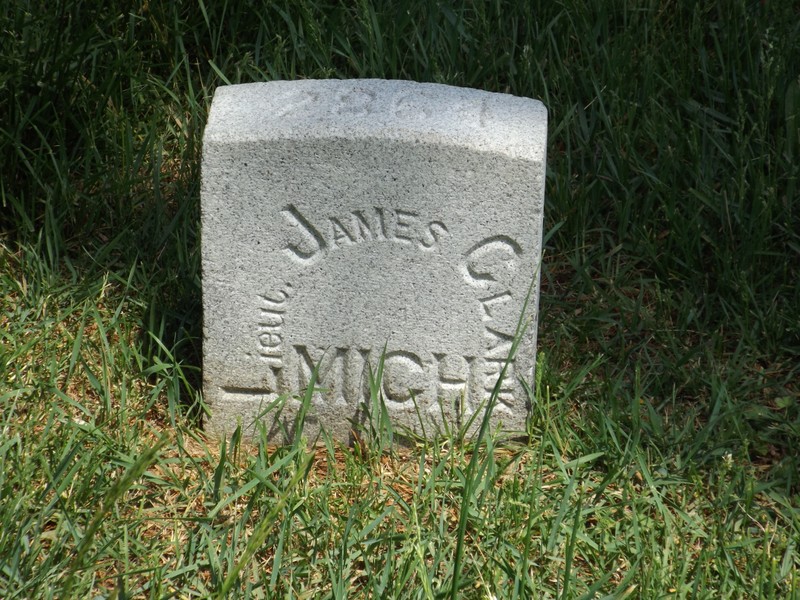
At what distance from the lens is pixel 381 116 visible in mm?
2113

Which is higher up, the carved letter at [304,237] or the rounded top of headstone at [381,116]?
the rounded top of headstone at [381,116]

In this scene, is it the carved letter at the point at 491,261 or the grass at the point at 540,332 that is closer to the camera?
the grass at the point at 540,332

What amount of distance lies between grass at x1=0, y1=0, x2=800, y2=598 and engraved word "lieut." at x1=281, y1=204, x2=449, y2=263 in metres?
0.44

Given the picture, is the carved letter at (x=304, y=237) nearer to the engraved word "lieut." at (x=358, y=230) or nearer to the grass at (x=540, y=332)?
the engraved word "lieut." at (x=358, y=230)

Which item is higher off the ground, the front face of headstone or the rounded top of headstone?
the rounded top of headstone

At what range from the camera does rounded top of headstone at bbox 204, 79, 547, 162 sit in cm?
208

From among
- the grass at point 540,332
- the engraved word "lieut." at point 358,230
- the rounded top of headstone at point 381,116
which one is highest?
the rounded top of headstone at point 381,116

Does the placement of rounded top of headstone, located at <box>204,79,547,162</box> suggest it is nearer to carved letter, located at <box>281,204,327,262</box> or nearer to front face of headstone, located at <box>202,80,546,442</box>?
front face of headstone, located at <box>202,80,546,442</box>

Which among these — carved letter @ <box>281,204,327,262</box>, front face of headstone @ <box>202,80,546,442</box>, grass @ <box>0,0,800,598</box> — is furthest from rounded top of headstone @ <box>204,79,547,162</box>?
grass @ <box>0,0,800,598</box>

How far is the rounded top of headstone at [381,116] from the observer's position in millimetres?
2082

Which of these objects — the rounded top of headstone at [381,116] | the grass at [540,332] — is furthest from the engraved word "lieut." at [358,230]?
the grass at [540,332]

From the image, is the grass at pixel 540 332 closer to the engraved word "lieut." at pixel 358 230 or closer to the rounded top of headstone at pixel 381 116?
the engraved word "lieut." at pixel 358 230

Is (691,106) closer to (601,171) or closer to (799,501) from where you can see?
(601,171)

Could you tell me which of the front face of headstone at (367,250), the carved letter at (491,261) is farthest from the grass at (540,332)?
the carved letter at (491,261)
